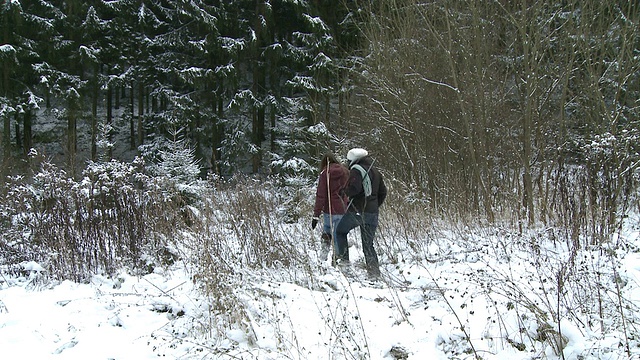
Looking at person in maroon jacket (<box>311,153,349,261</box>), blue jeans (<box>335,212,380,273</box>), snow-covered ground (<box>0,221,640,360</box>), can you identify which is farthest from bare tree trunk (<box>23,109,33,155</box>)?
blue jeans (<box>335,212,380,273</box>)

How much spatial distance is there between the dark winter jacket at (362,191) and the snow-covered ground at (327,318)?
2.77 ft

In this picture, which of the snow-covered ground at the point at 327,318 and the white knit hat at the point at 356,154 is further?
the white knit hat at the point at 356,154

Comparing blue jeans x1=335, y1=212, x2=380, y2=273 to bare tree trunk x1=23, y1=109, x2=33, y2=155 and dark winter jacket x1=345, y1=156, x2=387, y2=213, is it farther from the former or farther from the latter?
bare tree trunk x1=23, y1=109, x2=33, y2=155

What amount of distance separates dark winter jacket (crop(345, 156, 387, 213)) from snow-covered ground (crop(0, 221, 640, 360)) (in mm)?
845

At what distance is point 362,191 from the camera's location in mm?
5297

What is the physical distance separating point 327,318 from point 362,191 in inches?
79.5

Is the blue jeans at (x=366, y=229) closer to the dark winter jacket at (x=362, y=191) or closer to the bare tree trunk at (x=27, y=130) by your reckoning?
the dark winter jacket at (x=362, y=191)

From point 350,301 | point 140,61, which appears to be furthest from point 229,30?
point 350,301

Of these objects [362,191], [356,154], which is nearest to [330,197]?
[362,191]

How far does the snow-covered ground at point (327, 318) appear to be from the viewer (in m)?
3.24

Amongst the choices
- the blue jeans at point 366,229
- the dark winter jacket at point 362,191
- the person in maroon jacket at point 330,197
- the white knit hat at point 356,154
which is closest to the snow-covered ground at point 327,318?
the blue jeans at point 366,229

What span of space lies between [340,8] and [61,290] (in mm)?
17299

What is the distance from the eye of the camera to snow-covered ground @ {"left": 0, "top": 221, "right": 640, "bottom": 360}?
324 centimetres

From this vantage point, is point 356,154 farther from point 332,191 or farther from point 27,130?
point 27,130
